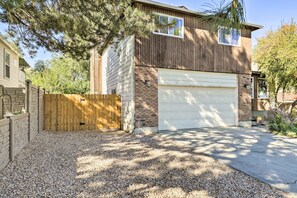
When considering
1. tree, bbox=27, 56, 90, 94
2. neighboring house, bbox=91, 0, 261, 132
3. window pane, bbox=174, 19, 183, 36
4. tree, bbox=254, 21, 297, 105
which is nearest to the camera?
neighboring house, bbox=91, 0, 261, 132

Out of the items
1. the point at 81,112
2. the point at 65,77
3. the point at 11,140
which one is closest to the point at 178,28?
the point at 81,112

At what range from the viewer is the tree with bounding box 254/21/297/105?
13022 mm

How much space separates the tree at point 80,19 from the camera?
21.7 feet

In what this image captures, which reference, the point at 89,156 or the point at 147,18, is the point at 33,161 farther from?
the point at 147,18

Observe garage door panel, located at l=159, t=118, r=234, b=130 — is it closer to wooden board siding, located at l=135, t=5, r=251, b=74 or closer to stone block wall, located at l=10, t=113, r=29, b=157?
wooden board siding, located at l=135, t=5, r=251, b=74

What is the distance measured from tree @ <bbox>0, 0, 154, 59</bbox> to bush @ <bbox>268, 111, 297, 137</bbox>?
7206 mm

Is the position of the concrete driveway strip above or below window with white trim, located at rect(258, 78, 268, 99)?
below

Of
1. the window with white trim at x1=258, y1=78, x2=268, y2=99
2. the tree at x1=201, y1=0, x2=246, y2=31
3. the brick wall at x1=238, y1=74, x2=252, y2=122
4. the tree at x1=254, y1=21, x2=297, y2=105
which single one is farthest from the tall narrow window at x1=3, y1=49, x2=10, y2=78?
the window with white trim at x1=258, y1=78, x2=268, y2=99

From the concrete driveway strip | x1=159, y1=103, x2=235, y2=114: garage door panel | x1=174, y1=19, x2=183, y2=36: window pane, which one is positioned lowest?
the concrete driveway strip

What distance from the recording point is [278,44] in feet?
46.0

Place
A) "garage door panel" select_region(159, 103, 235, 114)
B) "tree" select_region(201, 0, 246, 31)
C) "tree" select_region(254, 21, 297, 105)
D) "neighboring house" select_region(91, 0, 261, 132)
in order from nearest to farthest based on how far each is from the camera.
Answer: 1. "tree" select_region(201, 0, 246, 31)
2. "neighboring house" select_region(91, 0, 261, 132)
3. "garage door panel" select_region(159, 103, 235, 114)
4. "tree" select_region(254, 21, 297, 105)

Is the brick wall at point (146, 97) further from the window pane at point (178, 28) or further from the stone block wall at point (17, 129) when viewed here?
the stone block wall at point (17, 129)

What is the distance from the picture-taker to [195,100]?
430 inches

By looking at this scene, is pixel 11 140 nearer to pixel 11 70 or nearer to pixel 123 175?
pixel 123 175
